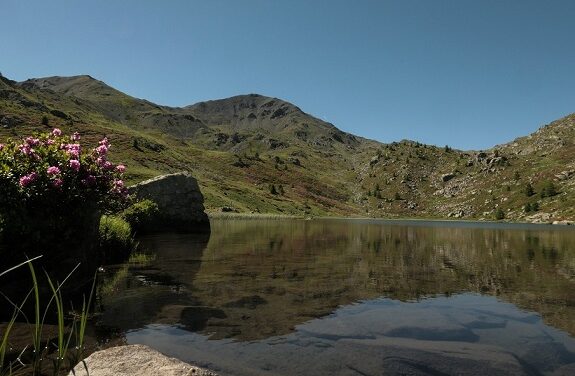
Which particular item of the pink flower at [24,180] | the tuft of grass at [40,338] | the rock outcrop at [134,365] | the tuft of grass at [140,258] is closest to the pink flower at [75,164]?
the pink flower at [24,180]

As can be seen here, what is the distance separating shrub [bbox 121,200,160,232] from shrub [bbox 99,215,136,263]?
14674mm

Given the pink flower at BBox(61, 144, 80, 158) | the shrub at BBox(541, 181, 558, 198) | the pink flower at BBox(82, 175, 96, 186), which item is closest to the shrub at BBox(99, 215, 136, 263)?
the pink flower at BBox(61, 144, 80, 158)

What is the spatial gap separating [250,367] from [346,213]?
17517 centimetres

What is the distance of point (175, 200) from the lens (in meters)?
53.4

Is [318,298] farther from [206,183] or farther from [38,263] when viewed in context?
[206,183]

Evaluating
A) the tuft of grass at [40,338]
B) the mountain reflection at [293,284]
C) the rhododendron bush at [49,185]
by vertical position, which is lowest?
the mountain reflection at [293,284]

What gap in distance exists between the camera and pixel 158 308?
1473cm

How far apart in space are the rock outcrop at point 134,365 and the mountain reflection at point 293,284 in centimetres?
372

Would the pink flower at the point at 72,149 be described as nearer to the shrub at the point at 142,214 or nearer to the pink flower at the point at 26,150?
the pink flower at the point at 26,150

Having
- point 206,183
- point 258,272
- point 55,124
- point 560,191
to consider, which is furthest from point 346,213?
point 258,272

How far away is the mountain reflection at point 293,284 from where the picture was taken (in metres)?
13.9

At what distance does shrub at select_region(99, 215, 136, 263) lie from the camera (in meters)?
25.3

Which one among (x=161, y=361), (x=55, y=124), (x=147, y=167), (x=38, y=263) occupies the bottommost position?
(x=161, y=361)

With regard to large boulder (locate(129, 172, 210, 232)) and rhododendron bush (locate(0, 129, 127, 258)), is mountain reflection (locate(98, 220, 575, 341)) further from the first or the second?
large boulder (locate(129, 172, 210, 232))
